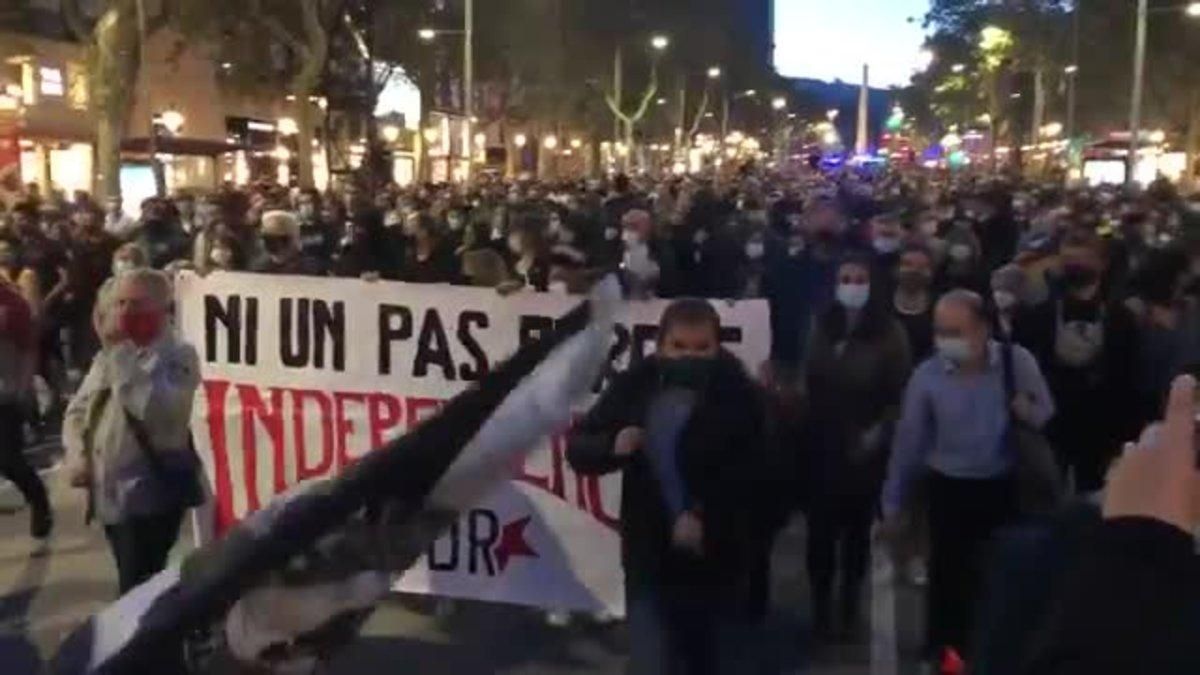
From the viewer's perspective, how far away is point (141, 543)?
21.6 ft

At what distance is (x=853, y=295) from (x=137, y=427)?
3397 millimetres

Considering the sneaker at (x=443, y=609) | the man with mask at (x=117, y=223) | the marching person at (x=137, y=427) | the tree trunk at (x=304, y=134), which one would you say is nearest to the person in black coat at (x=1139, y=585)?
the marching person at (x=137, y=427)

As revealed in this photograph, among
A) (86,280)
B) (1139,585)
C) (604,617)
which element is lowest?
(604,617)

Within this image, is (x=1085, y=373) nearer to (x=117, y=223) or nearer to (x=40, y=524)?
(x=40, y=524)

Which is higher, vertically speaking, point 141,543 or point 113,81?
point 113,81

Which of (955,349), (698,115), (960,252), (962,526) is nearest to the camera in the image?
(955,349)

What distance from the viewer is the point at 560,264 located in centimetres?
1095

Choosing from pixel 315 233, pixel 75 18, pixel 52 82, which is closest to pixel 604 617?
pixel 315 233

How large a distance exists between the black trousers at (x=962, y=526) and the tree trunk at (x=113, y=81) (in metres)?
26.8

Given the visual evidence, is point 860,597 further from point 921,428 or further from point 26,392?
point 26,392

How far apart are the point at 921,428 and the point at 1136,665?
5.03 metres

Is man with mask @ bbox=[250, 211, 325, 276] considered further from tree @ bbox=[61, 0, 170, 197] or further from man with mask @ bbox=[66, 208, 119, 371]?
tree @ bbox=[61, 0, 170, 197]

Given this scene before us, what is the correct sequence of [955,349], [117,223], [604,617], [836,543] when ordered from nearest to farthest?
1. [955,349]
2. [604,617]
3. [836,543]
4. [117,223]

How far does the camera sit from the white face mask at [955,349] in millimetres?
6645
